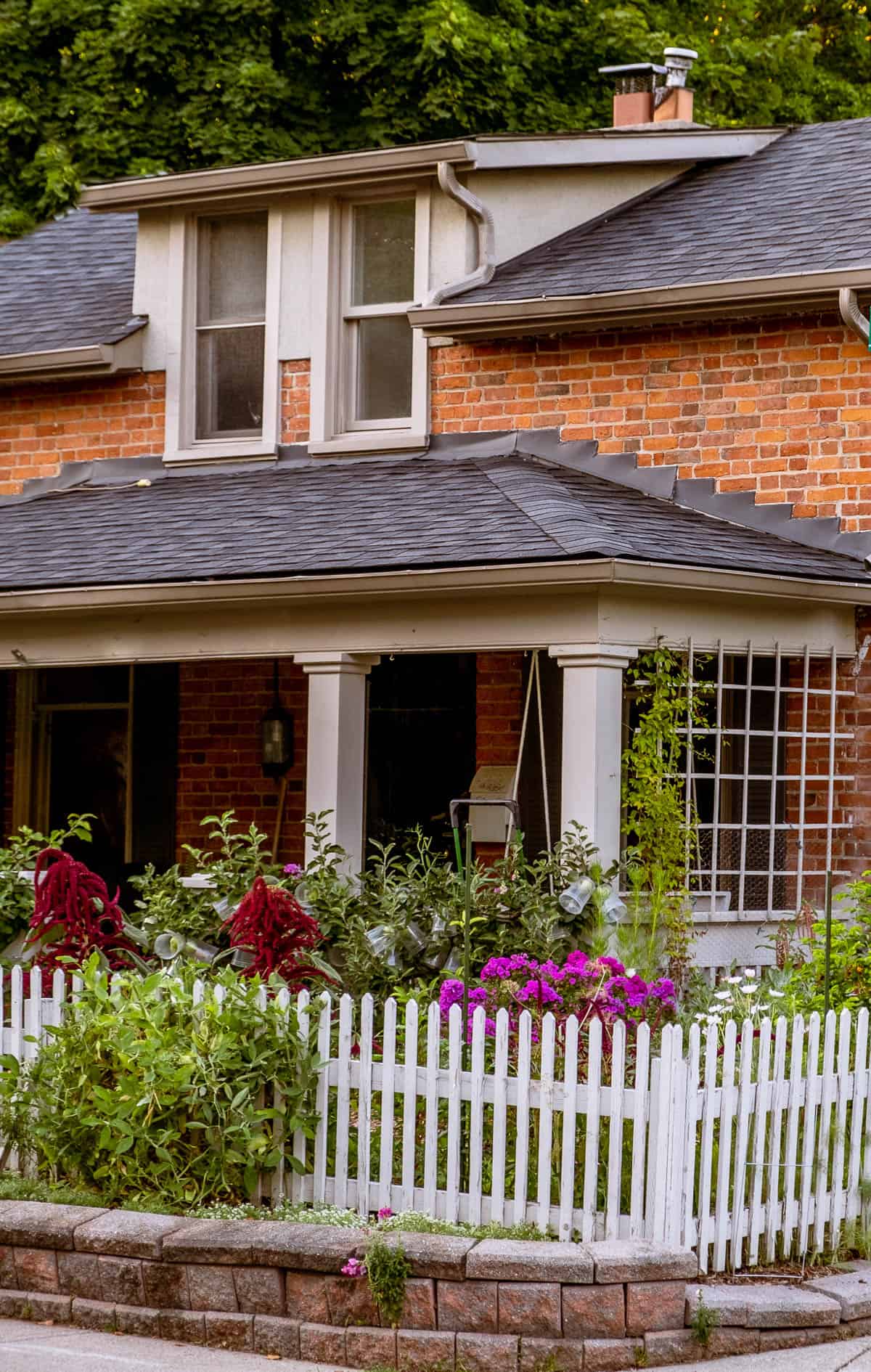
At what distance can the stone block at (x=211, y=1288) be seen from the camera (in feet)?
19.9

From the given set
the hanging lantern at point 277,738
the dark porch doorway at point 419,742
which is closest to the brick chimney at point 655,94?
the dark porch doorway at point 419,742

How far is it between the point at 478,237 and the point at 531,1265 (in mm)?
8181

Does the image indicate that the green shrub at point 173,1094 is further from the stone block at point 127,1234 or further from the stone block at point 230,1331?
the stone block at point 230,1331

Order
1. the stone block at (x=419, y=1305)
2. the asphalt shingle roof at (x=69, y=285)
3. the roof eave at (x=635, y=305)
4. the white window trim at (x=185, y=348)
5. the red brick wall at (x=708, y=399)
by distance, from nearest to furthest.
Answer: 1. the stone block at (x=419, y=1305)
2. the roof eave at (x=635, y=305)
3. the red brick wall at (x=708, y=399)
4. the white window trim at (x=185, y=348)
5. the asphalt shingle roof at (x=69, y=285)

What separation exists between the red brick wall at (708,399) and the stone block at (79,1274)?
6.45 meters

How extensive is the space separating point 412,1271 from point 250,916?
79.0 inches

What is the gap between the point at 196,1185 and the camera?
6.61 m

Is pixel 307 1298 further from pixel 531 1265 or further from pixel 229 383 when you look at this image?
pixel 229 383

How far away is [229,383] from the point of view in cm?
1327

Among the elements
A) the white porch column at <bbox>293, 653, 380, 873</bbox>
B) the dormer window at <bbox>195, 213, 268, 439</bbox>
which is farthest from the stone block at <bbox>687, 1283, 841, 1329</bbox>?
the dormer window at <bbox>195, 213, 268, 439</bbox>

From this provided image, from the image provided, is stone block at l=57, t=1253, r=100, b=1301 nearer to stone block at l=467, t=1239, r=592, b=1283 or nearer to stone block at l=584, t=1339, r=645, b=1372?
stone block at l=467, t=1239, r=592, b=1283

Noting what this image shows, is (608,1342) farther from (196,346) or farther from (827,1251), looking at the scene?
(196,346)

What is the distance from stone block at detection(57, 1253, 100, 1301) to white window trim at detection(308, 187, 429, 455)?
275 inches

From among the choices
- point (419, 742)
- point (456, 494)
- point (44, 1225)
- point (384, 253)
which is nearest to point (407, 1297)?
point (44, 1225)
